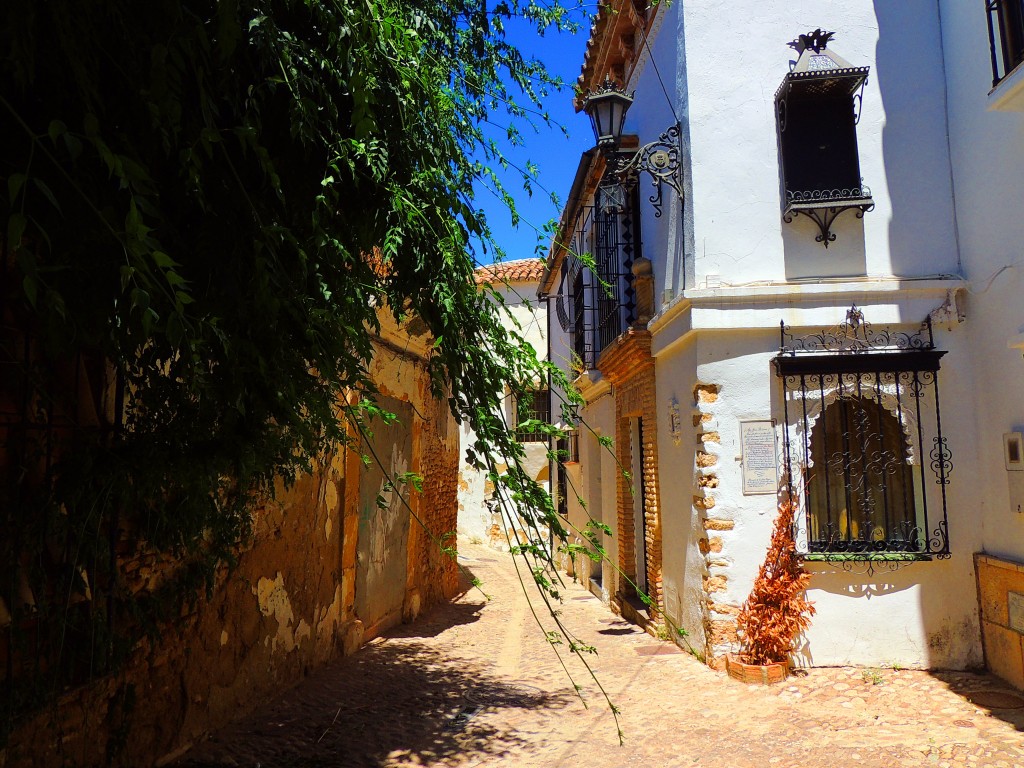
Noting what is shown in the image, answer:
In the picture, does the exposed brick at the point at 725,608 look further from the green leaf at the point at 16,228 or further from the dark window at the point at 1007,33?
the green leaf at the point at 16,228

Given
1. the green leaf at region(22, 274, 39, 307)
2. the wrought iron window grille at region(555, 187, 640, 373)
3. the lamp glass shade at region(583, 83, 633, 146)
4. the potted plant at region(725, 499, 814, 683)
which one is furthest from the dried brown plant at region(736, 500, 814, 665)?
the green leaf at region(22, 274, 39, 307)

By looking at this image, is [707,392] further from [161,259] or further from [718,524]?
[161,259]

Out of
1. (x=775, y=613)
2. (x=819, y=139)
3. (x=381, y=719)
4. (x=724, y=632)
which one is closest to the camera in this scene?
(x=381, y=719)

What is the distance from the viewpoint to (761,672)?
221 inches

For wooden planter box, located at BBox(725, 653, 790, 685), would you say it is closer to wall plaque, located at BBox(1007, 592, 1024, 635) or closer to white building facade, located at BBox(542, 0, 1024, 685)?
white building facade, located at BBox(542, 0, 1024, 685)

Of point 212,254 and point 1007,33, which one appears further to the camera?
point 1007,33

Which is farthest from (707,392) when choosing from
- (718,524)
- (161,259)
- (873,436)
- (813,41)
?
(161,259)

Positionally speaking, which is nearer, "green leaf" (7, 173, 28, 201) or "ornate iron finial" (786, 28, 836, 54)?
"green leaf" (7, 173, 28, 201)

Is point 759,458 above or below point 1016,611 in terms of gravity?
above

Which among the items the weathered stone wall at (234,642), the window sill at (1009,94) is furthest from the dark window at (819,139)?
the weathered stone wall at (234,642)

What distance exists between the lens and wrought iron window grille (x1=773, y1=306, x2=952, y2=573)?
232 inches

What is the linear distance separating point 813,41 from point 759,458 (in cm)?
A: 352

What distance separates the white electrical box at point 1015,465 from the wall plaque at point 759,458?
62.4 inches

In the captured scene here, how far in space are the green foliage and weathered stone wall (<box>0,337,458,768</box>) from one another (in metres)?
0.30
